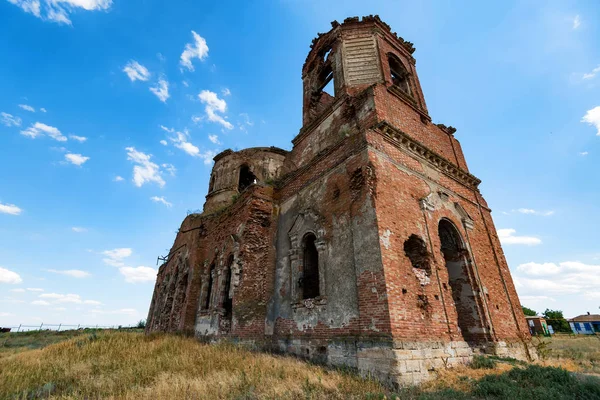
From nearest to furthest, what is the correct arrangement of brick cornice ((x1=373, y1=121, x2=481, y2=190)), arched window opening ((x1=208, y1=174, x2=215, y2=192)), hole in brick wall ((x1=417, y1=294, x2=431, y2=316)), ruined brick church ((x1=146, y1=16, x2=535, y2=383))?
ruined brick church ((x1=146, y1=16, x2=535, y2=383)) < hole in brick wall ((x1=417, y1=294, x2=431, y2=316)) < brick cornice ((x1=373, y1=121, x2=481, y2=190)) < arched window opening ((x1=208, y1=174, x2=215, y2=192))

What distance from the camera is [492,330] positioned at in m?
8.45

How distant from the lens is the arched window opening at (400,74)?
42.4 feet

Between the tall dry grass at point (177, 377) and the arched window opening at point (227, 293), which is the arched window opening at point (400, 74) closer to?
the arched window opening at point (227, 293)

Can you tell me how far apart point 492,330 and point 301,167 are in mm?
7727

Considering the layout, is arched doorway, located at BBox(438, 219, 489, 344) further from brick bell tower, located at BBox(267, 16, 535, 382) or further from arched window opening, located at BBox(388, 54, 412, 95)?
arched window opening, located at BBox(388, 54, 412, 95)

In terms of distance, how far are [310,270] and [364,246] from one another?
2.77 m

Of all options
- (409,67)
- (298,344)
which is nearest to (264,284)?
(298,344)

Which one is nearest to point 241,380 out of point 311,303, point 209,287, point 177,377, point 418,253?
point 177,377

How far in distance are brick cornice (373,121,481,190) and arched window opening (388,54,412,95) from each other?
4.00 meters

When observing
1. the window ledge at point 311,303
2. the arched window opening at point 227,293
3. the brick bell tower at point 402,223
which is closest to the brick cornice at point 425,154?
the brick bell tower at point 402,223

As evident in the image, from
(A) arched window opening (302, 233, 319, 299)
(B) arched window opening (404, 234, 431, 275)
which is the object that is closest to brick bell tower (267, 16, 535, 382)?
(B) arched window opening (404, 234, 431, 275)

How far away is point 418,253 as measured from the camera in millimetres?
7867

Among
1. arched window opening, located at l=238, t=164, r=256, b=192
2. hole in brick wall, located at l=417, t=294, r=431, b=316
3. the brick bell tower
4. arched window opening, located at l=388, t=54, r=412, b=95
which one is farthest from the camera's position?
arched window opening, located at l=238, t=164, r=256, b=192

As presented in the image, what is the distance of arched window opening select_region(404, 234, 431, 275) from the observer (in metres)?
7.65
